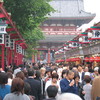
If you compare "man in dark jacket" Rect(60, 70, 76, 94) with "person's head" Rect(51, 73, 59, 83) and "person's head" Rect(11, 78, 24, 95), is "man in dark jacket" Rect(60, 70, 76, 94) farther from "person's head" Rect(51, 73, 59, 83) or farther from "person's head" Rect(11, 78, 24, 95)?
"person's head" Rect(11, 78, 24, 95)

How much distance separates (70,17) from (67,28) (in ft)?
9.37

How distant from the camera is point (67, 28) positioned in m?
65.3

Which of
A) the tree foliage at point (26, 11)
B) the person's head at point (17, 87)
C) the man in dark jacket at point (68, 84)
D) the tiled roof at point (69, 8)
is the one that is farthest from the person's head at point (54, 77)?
the tiled roof at point (69, 8)

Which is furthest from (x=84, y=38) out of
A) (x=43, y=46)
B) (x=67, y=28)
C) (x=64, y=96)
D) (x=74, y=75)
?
(x=67, y=28)

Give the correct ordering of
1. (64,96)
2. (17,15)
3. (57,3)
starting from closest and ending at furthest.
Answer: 1. (64,96)
2. (17,15)
3. (57,3)

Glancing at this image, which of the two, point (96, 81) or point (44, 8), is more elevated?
point (44, 8)

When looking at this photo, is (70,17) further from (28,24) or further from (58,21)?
(28,24)

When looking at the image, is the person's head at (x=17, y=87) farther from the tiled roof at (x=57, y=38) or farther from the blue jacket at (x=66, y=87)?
the tiled roof at (x=57, y=38)

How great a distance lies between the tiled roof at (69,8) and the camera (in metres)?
64.6

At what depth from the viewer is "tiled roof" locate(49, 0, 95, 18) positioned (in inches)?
2542

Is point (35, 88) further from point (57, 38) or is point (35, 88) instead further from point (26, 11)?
point (57, 38)

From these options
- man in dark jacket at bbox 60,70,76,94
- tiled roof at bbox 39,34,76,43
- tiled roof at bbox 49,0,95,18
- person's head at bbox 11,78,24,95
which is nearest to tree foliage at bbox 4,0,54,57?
man in dark jacket at bbox 60,70,76,94

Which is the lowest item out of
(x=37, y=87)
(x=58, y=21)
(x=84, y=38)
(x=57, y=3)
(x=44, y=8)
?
(x=37, y=87)

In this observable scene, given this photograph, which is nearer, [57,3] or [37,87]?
[37,87]
